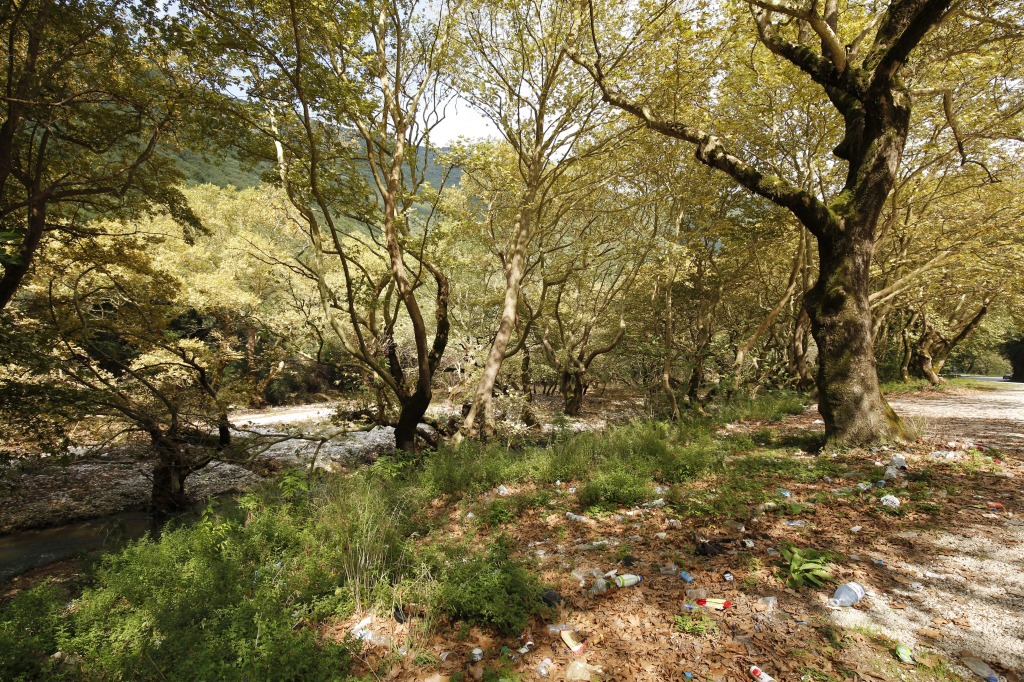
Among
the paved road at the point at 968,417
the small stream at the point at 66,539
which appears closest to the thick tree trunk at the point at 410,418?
the small stream at the point at 66,539

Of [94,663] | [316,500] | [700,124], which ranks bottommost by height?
[94,663]

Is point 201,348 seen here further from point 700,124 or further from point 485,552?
point 700,124

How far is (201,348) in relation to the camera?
10734 mm

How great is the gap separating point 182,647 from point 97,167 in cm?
939

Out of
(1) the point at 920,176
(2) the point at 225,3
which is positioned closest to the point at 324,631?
(2) the point at 225,3

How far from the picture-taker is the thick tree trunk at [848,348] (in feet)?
16.6

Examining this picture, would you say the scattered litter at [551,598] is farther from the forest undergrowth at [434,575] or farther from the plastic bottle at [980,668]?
the plastic bottle at [980,668]

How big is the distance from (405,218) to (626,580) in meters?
7.66

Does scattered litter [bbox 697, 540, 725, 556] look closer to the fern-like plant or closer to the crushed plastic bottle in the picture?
the fern-like plant

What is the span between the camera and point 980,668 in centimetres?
195

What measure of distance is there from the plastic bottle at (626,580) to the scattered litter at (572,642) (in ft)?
1.87

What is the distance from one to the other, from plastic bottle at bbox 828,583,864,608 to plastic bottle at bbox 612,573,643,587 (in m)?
1.17

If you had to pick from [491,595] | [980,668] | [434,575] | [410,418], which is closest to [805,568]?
[980,668]

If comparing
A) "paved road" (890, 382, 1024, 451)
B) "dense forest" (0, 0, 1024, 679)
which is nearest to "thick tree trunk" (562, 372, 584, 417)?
"dense forest" (0, 0, 1024, 679)
